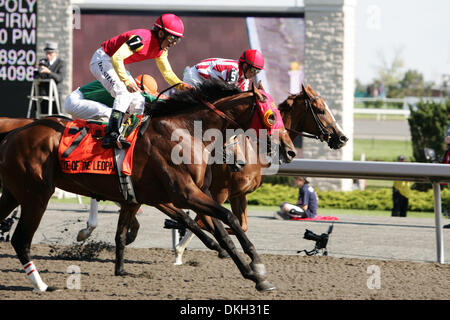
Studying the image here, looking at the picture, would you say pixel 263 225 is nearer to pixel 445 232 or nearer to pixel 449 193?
pixel 445 232

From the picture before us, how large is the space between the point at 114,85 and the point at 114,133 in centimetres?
42

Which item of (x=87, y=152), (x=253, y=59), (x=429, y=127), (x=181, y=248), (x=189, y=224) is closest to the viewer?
(x=87, y=152)

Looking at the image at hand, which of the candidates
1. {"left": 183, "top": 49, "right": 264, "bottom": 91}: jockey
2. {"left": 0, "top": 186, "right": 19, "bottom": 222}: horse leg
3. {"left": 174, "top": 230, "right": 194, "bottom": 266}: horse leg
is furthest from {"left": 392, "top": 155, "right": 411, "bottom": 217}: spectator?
{"left": 0, "top": 186, "right": 19, "bottom": 222}: horse leg

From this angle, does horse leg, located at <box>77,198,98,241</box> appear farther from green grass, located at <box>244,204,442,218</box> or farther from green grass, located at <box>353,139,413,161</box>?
green grass, located at <box>353,139,413,161</box>

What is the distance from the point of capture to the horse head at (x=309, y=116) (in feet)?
25.1

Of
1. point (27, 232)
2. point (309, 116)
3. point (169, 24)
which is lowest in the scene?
point (27, 232)

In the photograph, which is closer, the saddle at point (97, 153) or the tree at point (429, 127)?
the saddle at point (97, 153)

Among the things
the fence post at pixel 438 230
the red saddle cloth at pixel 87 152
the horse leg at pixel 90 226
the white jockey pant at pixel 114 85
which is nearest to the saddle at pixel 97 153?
the red saddle cloth at pixel 87 152

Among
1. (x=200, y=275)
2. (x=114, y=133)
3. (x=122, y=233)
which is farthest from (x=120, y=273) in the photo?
(x=114, y=133)

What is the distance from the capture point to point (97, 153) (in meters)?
5.89

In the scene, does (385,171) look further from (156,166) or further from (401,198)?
(401,198)

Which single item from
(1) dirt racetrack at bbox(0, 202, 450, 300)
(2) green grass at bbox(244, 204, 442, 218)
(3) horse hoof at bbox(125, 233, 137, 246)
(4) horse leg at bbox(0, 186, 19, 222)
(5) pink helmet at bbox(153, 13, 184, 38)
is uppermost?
(5) pink helmet at bbox(153, 13, 184, 38)

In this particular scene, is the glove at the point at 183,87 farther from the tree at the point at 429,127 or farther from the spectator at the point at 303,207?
the tree at the point at 429,127

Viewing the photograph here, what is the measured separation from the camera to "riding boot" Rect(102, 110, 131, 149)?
575cm
